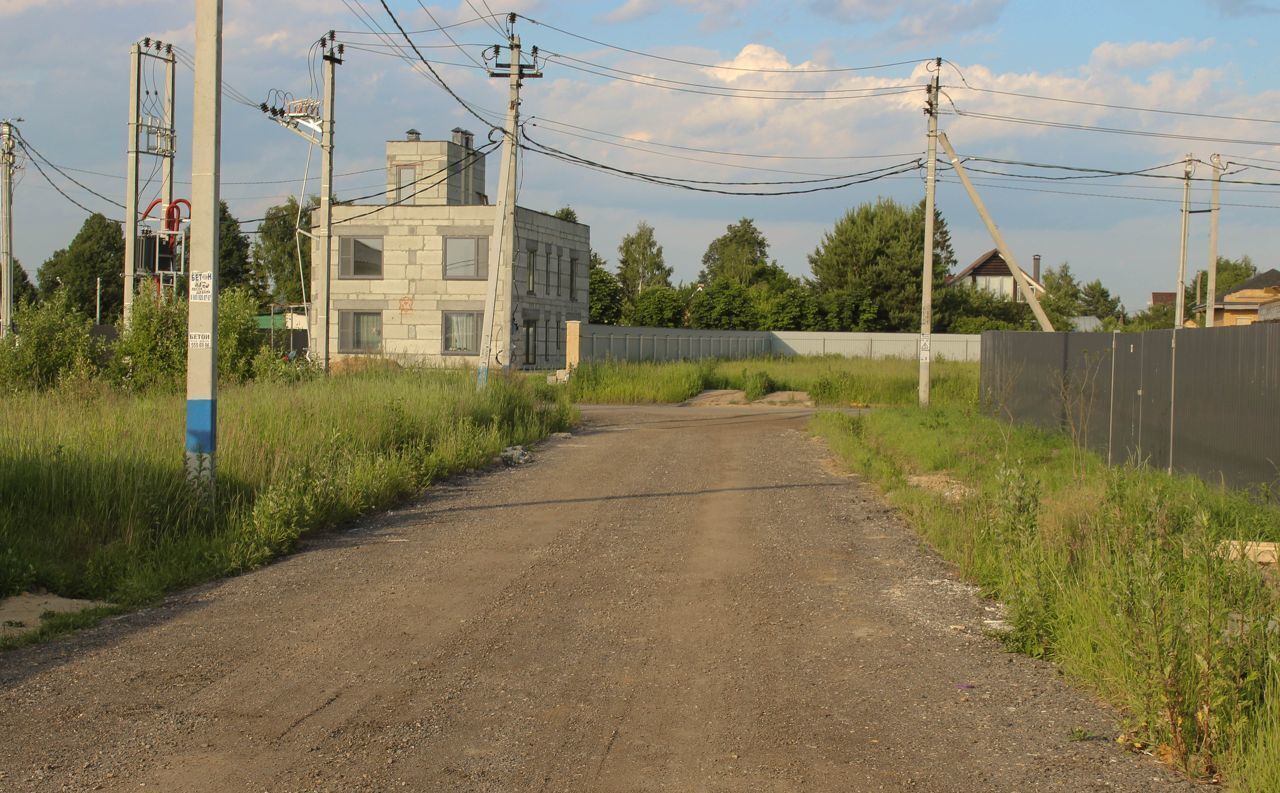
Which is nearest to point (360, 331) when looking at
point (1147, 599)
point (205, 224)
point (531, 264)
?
point (531, 264)

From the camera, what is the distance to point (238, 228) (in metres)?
73.6

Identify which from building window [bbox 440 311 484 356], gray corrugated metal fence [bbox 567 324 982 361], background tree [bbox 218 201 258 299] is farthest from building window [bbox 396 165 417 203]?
background tree [bbox 218 201 258 299]

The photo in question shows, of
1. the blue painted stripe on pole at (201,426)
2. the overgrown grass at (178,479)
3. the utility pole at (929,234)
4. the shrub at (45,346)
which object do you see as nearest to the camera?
the overgrown grass at (178,479)

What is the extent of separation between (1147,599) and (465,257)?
130 ft

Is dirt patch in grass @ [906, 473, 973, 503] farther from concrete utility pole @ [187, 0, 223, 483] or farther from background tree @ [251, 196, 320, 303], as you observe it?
background tree @ [251, 196, 320, 303]

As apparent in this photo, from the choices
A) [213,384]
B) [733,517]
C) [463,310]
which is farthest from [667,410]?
[213,384]

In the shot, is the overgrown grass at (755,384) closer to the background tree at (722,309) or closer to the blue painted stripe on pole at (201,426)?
the blue painted stripe on pole at (201,426)

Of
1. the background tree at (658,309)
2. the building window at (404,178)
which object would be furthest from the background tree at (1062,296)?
the building window at (404,178)

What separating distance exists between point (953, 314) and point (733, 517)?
205 ft

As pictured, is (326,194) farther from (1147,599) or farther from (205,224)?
(1147,599)

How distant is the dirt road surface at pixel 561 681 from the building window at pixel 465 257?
109ft

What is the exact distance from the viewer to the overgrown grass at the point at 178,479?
8531 millimetres

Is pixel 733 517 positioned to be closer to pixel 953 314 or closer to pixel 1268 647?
pixel 1268 647

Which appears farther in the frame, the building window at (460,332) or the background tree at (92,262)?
the background tree at (92,262)
